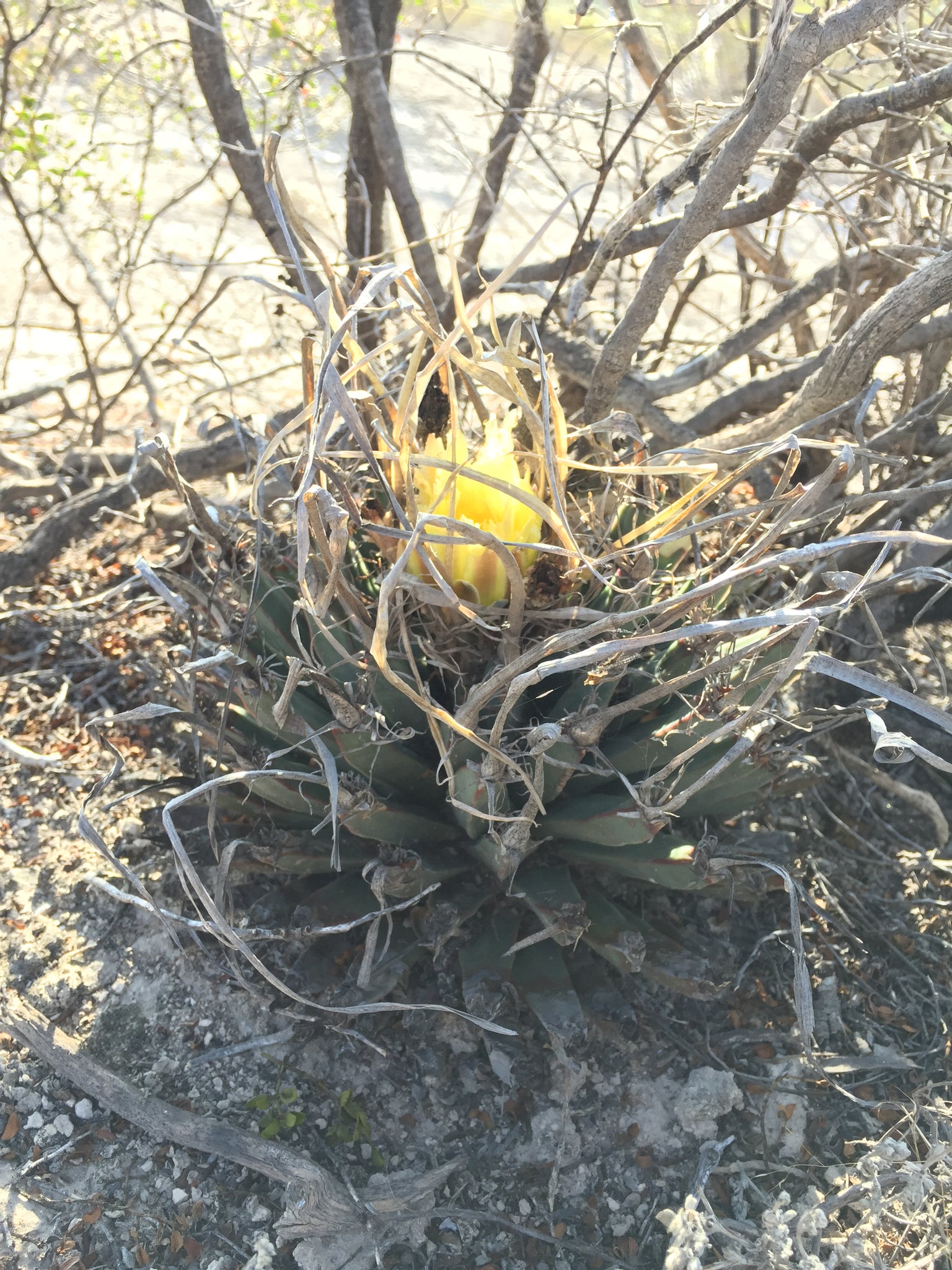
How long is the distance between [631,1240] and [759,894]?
0.51m

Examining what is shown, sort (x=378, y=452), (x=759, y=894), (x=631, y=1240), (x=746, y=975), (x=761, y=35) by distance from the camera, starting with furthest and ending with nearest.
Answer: (x=761, y=35) → (x=746, y=975) → (x=759, y=894) → (x=631, y=1240) → (x=378, y=452)

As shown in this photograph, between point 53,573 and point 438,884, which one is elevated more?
point 53,573

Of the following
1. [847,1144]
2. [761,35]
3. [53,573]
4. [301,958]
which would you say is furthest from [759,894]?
[761,35]

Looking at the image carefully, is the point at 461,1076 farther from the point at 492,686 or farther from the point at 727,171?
the point at 727,171

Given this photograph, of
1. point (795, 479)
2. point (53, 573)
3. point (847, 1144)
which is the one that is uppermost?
point (53, 573)

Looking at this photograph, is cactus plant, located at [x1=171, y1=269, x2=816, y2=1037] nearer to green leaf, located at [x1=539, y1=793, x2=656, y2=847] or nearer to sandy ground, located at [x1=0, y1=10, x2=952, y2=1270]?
green leaf, located at [x1=539, y1=793, x2=656, y2=847]

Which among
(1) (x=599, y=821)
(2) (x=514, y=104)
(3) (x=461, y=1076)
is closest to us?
(1) (x=599, y=821)

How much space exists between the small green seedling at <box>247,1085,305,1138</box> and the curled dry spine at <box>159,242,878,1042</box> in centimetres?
18

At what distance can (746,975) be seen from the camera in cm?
171

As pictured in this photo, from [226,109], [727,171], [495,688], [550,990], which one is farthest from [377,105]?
[550,990]

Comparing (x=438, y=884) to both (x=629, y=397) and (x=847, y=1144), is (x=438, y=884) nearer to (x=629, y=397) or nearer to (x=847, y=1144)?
(x=847, y=1144)

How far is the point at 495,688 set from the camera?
48.5 inches

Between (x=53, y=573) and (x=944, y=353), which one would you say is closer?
(x=944, y=353)

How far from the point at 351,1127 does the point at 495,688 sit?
0.74 metres
